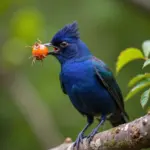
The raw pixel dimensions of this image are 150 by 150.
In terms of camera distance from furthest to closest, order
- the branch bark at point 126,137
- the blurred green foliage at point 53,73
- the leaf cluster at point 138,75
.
A: the blurred green foliage at point 53,73, the leaf cluster at point 138,75, the branch bark at point 126,137

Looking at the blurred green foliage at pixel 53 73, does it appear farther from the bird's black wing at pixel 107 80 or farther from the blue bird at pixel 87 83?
the bird's black wing at pixel 107 80

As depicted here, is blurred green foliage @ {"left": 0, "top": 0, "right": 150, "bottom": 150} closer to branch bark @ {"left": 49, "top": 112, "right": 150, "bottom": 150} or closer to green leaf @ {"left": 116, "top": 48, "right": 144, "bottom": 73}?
green leaf @ {"left": 116, "top": 48, "right": 144, "bottom": 73}

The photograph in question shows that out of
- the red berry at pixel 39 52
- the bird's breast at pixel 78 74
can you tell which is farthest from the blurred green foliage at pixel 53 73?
the red berry at pixel 39 52

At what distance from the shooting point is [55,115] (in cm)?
1086

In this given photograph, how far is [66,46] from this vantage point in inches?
260

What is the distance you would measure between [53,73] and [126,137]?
5824 millimetres

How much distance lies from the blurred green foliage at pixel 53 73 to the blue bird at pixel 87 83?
112 inches

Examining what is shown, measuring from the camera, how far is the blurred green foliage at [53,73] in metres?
9.97

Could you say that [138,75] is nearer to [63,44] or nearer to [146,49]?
[146,49]

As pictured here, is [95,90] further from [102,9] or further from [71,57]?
[102,9]

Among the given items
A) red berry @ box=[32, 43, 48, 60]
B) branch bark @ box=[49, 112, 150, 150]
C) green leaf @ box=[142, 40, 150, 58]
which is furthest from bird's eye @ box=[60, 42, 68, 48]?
branch bark @ box=[49, 112, 150, 150]

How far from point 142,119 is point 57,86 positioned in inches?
234

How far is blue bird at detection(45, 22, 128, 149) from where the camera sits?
20.7 feet

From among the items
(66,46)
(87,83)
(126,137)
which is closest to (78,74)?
(87,83)
